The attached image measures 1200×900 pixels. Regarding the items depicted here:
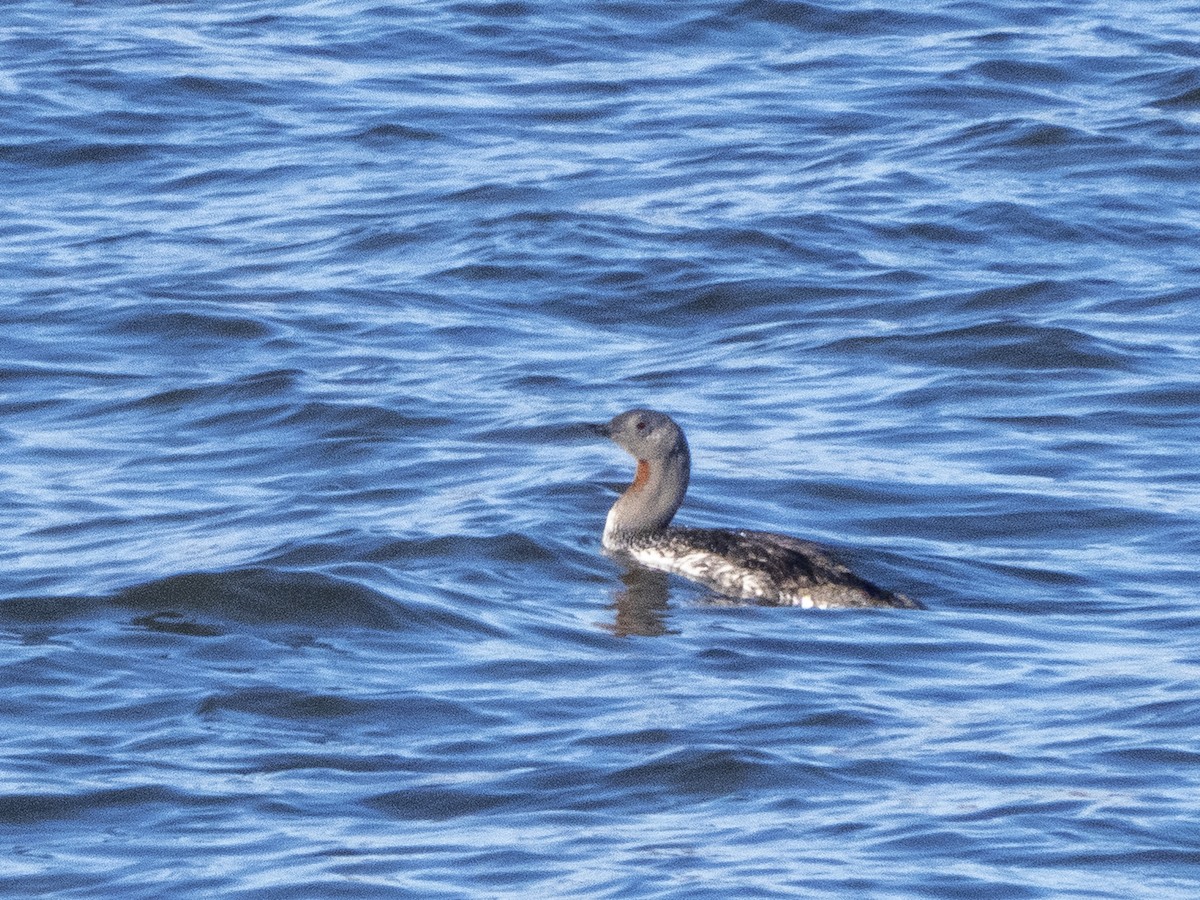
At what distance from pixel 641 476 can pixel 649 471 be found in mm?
53

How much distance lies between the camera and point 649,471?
11977 millimetres

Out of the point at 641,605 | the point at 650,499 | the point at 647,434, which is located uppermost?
the point at 647,434

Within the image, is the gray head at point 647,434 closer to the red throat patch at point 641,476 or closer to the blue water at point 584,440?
the red throat patch at point 641,476

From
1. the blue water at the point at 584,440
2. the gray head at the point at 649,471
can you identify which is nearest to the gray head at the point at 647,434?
the gray head at the point at 649,471

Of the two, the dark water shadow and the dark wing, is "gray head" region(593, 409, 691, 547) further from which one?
the dark wing

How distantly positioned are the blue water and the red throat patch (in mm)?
408

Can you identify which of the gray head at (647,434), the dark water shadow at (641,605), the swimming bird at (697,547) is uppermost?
the gray head at (647,434)

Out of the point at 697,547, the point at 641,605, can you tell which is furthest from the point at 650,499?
the point at 641,605

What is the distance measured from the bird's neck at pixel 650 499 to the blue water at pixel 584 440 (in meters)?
0.26

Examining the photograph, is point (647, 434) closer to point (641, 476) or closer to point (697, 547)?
point (641, 476)

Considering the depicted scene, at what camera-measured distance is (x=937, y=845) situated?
7500 millimetres

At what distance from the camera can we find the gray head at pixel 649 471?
11.7 metres

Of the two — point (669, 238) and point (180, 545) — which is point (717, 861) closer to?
point (180, 545)

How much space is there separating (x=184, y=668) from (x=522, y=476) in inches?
140
